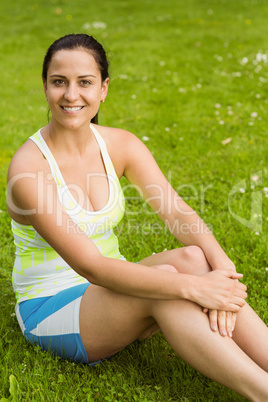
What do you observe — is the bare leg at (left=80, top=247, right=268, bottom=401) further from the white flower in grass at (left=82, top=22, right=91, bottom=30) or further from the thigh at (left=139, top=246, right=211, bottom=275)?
the white flower in grass at (left=82, top=22, right=91, bottom=30)

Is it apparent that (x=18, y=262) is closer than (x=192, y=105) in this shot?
Yes

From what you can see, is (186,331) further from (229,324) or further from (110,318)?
(110,318)

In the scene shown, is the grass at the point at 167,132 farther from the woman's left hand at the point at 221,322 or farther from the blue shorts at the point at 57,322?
the woman's left hand at the point at 221,322

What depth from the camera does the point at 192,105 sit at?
6.73 meters

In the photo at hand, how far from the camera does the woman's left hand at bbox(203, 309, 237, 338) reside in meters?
2.28

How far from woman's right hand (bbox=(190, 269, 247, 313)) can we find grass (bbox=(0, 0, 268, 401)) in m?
0.53

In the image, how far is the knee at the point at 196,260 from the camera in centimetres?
260

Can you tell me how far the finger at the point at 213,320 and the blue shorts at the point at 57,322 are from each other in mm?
657

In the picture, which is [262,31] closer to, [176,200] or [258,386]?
[176,200]

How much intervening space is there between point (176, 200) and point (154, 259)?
0.47m

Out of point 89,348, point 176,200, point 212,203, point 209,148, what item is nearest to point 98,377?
point 89,348

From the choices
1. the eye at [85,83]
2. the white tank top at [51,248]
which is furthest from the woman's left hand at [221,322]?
the eye at [85,83]

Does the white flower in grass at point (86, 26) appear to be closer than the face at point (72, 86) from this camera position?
No

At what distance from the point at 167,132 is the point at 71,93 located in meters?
3.48
